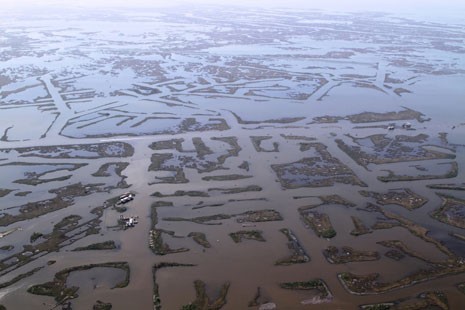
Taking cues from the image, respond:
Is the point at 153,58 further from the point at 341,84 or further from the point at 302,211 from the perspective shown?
the point at 302,211

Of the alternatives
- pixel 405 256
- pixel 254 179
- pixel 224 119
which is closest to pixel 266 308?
pixel 405 256

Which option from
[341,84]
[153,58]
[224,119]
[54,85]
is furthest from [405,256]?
[153,58]

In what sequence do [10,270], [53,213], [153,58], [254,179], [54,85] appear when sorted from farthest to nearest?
[153,58]
[54,85]
[254,179]
[53,213]
[10,270]

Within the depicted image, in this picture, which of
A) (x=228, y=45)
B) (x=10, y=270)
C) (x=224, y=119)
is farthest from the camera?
(x=228, y=45)

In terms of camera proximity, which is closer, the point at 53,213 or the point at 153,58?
the point at 53,213

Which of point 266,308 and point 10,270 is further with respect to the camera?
point 10,270

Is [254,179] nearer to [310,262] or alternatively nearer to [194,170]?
[194,170]
